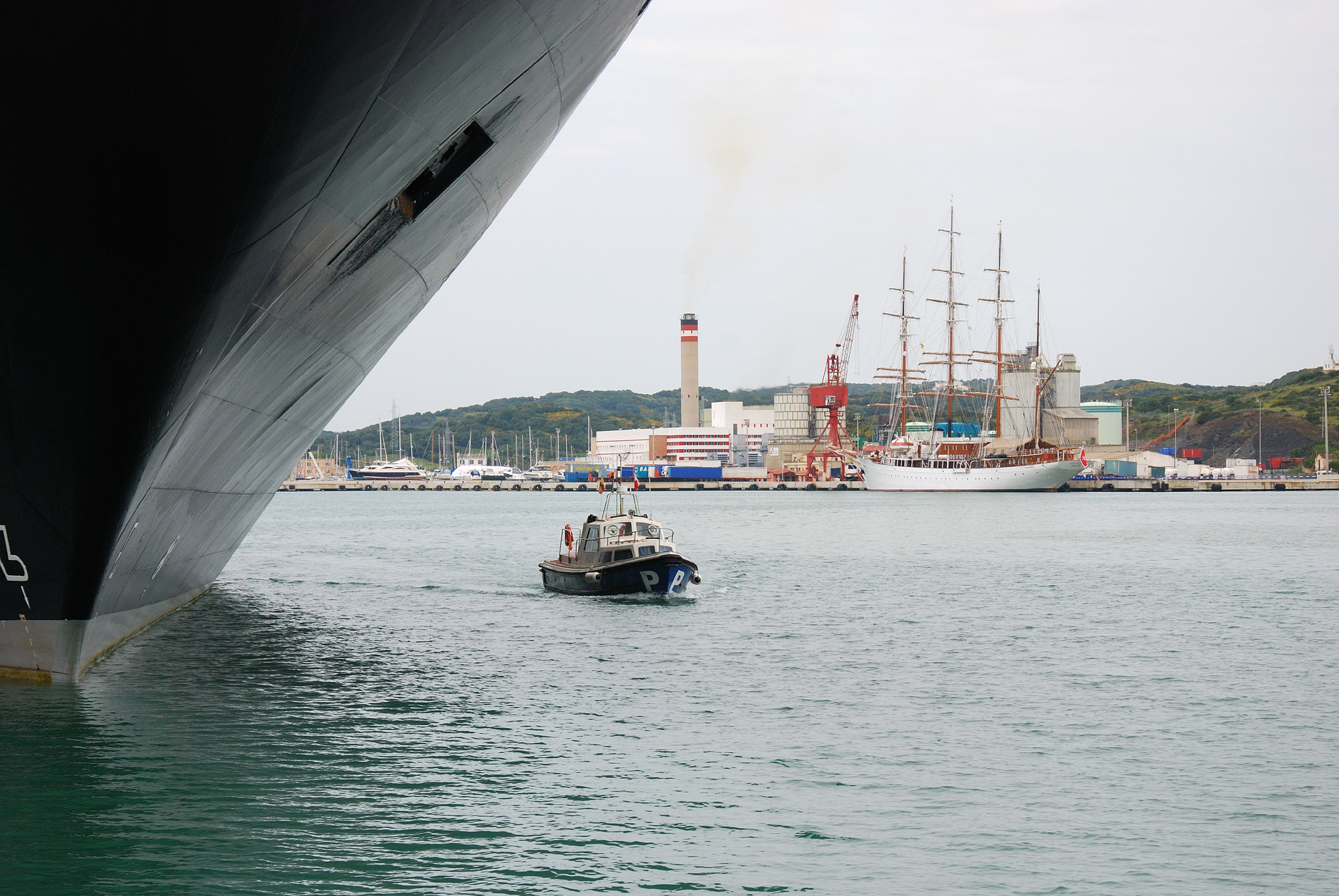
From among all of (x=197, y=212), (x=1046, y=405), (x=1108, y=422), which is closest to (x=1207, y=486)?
(x=1046, y=405)

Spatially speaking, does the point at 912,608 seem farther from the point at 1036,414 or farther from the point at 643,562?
the point at 1036,414

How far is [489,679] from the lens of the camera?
20.8 m

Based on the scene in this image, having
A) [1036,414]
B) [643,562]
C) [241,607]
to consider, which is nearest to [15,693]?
[241,607]

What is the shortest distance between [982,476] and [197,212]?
130m

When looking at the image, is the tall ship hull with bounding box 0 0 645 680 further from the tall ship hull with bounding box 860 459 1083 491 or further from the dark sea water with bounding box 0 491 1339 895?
the tall ship hull with bounding box 860 459 1083 491

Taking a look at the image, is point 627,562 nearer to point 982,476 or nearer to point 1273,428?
point 982,476

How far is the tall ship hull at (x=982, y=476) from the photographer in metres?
134

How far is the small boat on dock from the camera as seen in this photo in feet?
107

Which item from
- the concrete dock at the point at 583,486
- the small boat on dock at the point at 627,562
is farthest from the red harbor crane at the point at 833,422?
the small boat on dock at the point at 627,562

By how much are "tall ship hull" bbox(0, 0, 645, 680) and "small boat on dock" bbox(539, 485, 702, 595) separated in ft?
57.9

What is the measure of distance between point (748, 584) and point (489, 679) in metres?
19.5

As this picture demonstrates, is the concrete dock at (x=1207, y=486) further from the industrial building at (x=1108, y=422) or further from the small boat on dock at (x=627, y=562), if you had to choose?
the small boat on dock at (x=627, y=562)

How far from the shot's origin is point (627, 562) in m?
32.4

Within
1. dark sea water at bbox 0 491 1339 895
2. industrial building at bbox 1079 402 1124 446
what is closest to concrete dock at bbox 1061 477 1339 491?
industrial building at bbox 1079 402 1124 446
